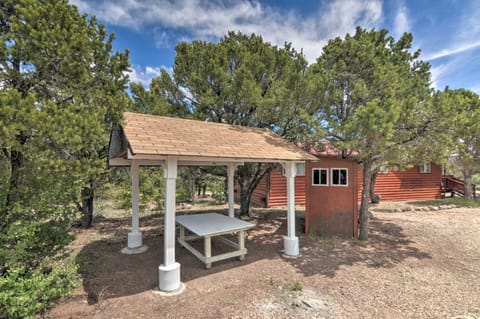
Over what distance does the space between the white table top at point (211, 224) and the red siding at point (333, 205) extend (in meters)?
2.85

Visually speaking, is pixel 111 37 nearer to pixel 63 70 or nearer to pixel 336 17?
pixel 63 70

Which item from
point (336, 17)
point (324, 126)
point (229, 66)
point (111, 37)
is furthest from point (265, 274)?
point (336, 17)

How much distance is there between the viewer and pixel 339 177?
274 inches

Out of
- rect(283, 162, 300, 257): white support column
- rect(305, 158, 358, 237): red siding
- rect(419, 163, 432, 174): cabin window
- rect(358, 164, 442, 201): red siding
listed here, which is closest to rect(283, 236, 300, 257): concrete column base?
rect(283, 162, 300, 257): white support column

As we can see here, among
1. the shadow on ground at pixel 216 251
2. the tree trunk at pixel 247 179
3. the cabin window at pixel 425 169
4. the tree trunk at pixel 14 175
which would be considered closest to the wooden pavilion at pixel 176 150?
the shadow on ground at pixel 216 251

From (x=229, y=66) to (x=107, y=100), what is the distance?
222 inches

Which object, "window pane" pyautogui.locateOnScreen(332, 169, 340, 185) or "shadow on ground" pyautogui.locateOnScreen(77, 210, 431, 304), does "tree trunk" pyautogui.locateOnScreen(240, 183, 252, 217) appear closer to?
"shadow on ground" pyautogui.locateOnScreen(77, 210, 431, 304)

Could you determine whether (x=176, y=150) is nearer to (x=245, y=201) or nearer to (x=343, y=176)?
(x=343, y=176)

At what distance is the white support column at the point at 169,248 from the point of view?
3818 millimetres

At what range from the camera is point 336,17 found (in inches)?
281

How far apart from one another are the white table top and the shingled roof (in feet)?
5.23

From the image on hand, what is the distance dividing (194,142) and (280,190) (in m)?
9.05

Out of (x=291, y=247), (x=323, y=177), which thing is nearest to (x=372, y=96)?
(x=323, y=177)

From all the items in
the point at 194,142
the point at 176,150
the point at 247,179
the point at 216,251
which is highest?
the point at 194,142
